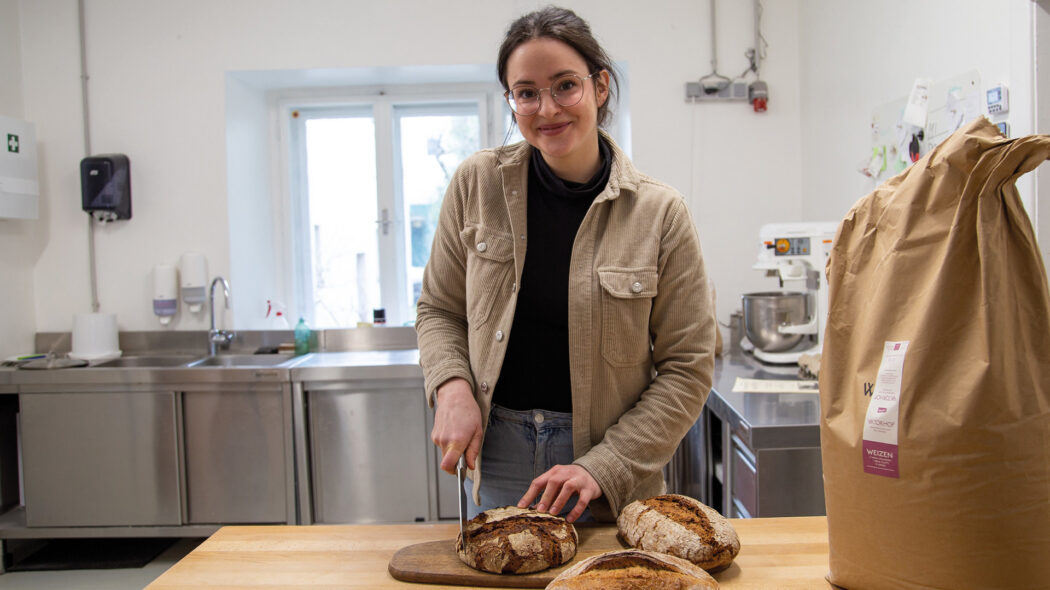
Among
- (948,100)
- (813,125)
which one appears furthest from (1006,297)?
(813,125)

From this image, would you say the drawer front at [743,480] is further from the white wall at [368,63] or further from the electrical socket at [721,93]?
the electrical socket at [721,93]

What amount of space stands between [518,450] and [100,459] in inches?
91.5

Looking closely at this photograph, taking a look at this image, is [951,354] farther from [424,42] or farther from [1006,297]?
[424,42]

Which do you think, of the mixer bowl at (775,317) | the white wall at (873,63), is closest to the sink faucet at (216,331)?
the mixer bowl at (775,317)

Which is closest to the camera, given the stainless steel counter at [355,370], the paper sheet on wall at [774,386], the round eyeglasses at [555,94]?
the round eyeglasses at [555,94]

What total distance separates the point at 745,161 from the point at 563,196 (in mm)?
2214

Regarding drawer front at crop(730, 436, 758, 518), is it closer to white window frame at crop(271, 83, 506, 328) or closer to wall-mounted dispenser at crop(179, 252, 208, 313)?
white window frame at crop(271, 83, 506, 328)

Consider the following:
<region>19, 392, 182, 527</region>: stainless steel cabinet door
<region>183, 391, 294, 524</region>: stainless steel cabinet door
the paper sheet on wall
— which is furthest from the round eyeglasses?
<region>19, 392, 182, 527</region>: stainless steel cabinet door

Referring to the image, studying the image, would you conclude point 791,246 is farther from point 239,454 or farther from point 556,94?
point 239,454

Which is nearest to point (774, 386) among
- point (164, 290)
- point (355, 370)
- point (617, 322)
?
point (617, 322)

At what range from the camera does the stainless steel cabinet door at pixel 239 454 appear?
9.28 ft

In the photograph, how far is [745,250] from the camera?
3.22 meters

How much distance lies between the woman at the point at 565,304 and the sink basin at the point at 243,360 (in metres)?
2.11

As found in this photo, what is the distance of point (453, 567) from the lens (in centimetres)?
96
